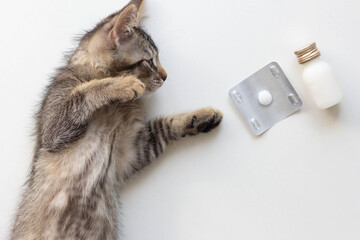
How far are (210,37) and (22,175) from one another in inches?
36.5

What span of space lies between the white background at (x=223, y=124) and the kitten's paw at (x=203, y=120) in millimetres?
41

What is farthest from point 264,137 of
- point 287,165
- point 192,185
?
point 192,185

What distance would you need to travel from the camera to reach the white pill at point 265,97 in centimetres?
115

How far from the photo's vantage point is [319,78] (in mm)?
1056

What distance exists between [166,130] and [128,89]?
0.27 meters

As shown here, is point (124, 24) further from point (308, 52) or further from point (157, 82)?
point (308, 52)

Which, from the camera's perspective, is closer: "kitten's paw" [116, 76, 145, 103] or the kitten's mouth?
"kitten's paw" [116, 76, 145, 103]

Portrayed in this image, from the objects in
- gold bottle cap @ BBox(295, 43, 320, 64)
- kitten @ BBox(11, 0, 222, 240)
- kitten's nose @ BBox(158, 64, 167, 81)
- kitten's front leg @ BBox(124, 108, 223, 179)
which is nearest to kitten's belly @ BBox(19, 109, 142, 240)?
kitten @ BBox(11, 0, 222, 240)

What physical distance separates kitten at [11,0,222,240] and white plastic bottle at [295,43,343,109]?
34 centimetres

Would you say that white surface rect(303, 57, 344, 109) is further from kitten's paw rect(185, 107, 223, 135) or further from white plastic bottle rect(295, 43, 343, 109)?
kitten's paw rect(185, 107, 223, 135)

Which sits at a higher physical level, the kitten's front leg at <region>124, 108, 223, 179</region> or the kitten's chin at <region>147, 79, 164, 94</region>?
the kitten's chin at <region>147, 79, 164, 94</region>

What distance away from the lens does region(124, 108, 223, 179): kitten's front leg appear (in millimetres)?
1160

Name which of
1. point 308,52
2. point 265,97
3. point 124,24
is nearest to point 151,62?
point 124,24

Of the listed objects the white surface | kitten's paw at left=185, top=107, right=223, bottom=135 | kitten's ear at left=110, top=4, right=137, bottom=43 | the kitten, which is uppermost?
kitten's ear at left=110, top=4, right=137, bottom=43
